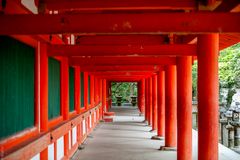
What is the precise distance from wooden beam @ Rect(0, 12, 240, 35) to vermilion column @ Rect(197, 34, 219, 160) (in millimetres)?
2467

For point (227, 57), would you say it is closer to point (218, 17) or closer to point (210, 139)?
point (210, 139)

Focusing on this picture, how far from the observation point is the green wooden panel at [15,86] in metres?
5.05

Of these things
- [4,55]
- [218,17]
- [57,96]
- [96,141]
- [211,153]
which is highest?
[218,17]

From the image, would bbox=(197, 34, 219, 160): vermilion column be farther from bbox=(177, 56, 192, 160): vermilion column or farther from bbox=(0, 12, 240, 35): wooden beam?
bbox=(0, 12, 240, 35): wooden beam

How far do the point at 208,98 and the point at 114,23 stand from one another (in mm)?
3082

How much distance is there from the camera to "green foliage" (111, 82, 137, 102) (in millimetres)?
46000

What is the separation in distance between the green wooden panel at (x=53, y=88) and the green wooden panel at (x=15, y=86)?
146 centimetres

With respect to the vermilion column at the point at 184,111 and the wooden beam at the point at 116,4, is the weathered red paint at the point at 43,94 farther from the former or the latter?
the vermilion column at the point at 184,111

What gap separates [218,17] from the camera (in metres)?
4.38

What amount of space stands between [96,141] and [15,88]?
8.83 meters

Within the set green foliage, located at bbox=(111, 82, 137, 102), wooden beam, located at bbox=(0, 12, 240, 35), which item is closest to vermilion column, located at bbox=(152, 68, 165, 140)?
wooden beam, located at bbox=(0, 12, 240, 35)

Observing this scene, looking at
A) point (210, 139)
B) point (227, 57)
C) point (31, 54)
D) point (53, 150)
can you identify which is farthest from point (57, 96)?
point (227, 57)

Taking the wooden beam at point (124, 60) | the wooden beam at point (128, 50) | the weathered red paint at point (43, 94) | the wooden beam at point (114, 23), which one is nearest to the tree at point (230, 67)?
the wooden beam at point (124, 60)

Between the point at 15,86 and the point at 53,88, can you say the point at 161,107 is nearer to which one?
the point at 53,88
